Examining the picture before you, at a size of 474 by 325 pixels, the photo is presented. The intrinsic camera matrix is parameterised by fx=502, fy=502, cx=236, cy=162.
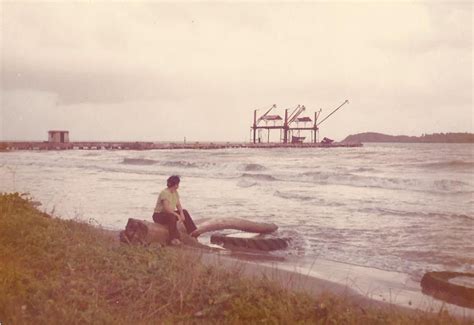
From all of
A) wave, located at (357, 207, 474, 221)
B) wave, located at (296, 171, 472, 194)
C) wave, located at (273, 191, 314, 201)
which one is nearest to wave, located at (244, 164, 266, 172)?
wave, located at (296, 171, 472, 194)

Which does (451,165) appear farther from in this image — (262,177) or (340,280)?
(340,280)

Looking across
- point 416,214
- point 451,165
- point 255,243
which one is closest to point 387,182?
point 416,214

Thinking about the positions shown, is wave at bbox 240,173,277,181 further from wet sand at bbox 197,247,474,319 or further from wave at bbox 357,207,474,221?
wet sand at bbox 197,247,474,319

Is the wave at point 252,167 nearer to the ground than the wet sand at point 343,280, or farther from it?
farther from it

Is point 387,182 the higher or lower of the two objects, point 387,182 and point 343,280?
the higher

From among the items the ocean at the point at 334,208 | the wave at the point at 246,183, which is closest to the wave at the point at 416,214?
the ocean at the point at 334,208

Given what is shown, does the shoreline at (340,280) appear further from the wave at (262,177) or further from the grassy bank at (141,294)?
the wave at (262,177)

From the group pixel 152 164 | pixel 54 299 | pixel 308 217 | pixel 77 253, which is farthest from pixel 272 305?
pixel 152 164
